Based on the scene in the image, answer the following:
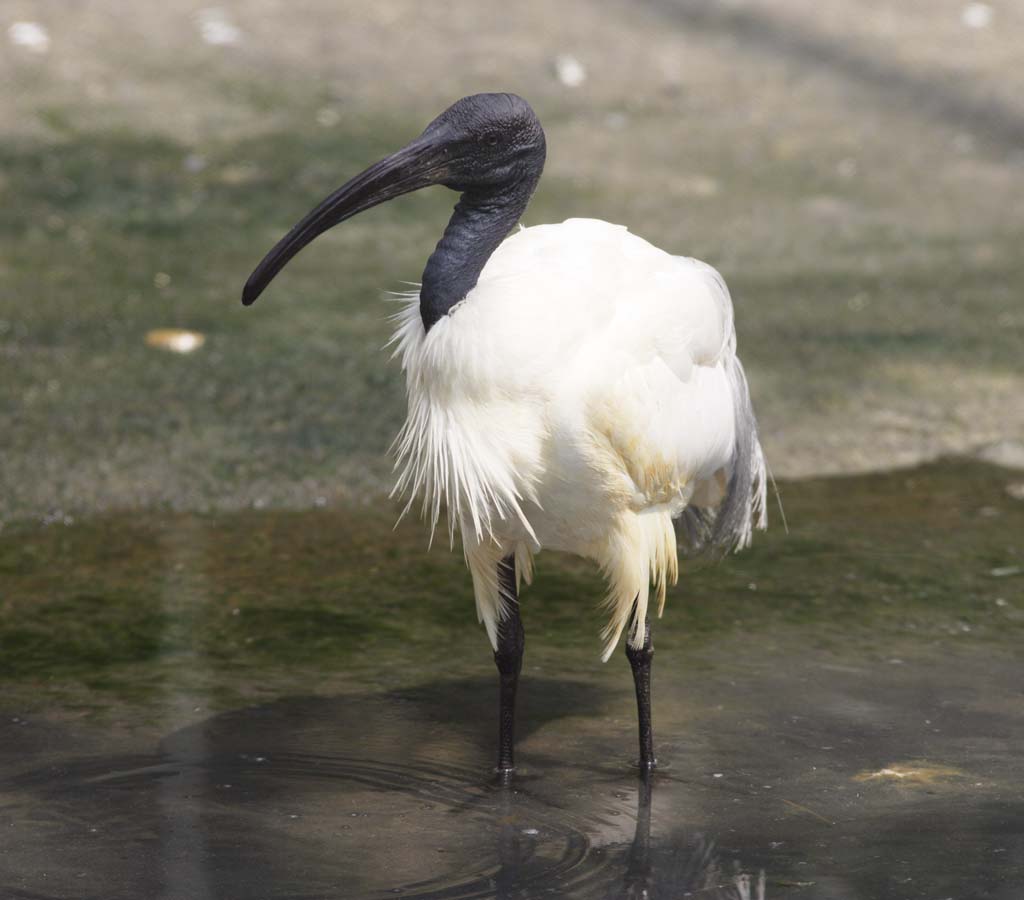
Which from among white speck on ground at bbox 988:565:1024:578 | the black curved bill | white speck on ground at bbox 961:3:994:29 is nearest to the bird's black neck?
the black curved bill

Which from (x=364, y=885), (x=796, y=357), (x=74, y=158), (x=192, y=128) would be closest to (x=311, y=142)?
(x=192, y=128)

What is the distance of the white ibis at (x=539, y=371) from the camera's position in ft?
12.2

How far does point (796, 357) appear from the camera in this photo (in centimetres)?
705

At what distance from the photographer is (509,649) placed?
13.9 ft

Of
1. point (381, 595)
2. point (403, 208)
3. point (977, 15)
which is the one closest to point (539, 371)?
point (381, 595)

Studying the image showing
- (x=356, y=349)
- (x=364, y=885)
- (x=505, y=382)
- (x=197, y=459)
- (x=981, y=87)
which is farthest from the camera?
(x=981, y=87)

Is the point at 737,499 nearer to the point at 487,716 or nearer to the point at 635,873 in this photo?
the point at 487,716

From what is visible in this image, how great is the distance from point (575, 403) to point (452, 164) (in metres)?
0.64

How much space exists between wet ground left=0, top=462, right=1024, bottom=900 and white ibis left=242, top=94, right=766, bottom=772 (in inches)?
12.7

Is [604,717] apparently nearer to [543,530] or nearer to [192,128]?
[543,530]

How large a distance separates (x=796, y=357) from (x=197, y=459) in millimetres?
2607

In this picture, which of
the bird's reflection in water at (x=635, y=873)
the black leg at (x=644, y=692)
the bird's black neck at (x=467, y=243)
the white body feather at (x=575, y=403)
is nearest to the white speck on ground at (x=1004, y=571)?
the white body feather at (x=575, y=403)

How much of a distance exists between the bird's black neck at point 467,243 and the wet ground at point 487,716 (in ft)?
3.77

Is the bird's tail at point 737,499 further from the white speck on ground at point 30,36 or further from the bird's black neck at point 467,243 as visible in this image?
the white speck on ground at point 30,36
